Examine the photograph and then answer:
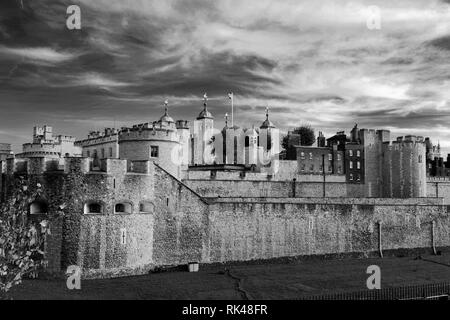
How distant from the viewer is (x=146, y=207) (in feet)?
119

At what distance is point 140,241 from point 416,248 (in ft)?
96.9

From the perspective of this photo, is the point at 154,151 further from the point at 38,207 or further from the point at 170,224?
the point at 38,207

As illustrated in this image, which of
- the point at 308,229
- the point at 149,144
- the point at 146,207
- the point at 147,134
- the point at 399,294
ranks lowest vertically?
the point at 399,294

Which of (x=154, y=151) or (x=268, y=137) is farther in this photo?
(x=268, y=137)

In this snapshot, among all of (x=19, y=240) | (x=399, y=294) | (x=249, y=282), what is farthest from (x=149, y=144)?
(x=399, y=294)

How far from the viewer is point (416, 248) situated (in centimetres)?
5106

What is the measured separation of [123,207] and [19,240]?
8136 mm

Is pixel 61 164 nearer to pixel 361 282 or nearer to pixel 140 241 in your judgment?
pixel 140 241

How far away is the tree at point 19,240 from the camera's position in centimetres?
1647

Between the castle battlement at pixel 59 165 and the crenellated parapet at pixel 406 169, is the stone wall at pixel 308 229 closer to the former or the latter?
the castle battlement at pixel 59 165

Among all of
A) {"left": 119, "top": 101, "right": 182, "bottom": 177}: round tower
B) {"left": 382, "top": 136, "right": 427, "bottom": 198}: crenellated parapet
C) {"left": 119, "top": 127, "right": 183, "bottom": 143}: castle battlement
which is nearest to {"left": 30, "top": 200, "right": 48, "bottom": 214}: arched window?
{"left": 119, "top": 101, "right": 182, "bottom": 177}: round tower

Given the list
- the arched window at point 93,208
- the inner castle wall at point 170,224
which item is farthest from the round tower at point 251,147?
the arched window at point 93,208

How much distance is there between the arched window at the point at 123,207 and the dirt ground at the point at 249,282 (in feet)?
15.0
